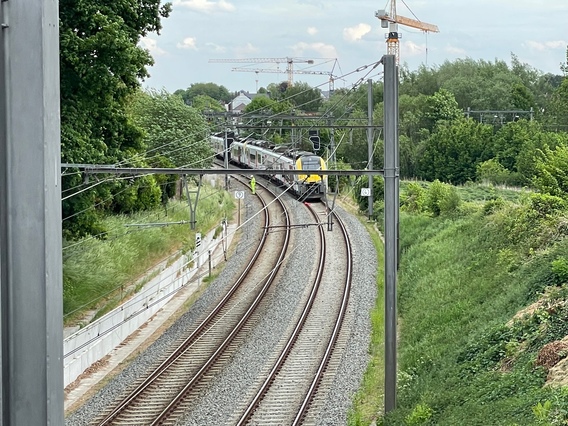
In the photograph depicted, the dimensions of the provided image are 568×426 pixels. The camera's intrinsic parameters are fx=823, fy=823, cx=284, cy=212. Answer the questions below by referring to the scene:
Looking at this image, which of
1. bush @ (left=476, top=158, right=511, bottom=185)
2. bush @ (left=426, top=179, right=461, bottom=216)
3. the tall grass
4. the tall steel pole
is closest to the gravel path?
the tall grass

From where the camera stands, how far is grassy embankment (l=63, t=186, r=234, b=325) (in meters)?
18.4

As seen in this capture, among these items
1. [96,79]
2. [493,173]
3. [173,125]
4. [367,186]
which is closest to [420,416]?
[96,79]

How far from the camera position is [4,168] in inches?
91.2

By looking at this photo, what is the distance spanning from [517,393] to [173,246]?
708 inches

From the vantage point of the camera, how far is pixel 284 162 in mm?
34750

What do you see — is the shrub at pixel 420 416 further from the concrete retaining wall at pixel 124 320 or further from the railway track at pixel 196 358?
the concrete retaining wall at pixel 124 320

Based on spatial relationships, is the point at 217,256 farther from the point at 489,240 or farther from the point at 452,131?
the point at 452,131

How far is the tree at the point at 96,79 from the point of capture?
14227 millimetres

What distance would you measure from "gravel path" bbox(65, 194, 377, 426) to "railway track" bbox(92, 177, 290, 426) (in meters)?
0.30

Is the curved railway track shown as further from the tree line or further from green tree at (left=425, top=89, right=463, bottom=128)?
green tree at (left=425, top=89, right=463, bottom=128)

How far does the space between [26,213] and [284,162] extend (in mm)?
32516

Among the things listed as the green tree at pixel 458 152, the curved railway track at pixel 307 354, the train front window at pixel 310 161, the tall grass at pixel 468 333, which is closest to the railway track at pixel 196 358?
the curved railway track at pixel 307 354

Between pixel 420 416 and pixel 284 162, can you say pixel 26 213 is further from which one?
pixel 284 162

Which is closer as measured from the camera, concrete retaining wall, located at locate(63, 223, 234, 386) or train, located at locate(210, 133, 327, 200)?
concrete retaining wall, located at locate(63, 223, 234, 386)
